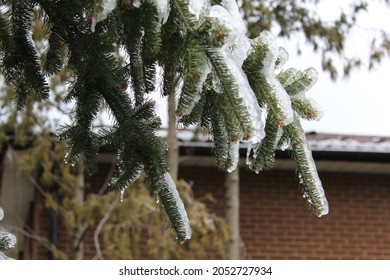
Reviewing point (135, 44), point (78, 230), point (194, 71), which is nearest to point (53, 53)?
point (135, 44)

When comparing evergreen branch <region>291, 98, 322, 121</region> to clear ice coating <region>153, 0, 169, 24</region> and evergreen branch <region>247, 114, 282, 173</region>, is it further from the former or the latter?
clear ice coating <region>153, 0, 169, 24</region>

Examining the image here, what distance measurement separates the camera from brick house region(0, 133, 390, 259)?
8.70 meters

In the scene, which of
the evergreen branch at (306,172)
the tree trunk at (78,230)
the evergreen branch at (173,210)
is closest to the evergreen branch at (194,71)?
the evergreen branch at (306,172)

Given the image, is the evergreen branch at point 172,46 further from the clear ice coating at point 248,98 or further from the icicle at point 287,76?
the icicle at point 287,76

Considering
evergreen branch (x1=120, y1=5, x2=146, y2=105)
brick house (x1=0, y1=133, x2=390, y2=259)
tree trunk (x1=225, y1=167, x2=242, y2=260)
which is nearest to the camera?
evergreen branch (x1=120, y1=5, x2=146, y2=105)

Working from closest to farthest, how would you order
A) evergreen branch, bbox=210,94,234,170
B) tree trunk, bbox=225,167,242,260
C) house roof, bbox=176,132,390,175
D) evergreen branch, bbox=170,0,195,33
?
evergreen branch, bbox=170,0,195,33 < evergreen branch, bbox=210,94,234,170 < tree trunk, bbox=225,167,242,260 < house roof, bbox=176,132,390,175

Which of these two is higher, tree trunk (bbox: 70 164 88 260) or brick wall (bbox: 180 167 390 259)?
brick wall (bbox: 180 167 390 259)

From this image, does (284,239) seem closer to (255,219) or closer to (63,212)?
(255,219)

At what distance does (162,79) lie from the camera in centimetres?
216

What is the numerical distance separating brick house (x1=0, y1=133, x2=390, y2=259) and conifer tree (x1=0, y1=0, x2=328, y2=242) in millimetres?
6121

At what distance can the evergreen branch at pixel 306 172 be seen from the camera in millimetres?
1942

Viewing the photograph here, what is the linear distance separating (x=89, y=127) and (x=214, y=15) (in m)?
0.76

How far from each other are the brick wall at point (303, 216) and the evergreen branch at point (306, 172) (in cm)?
668

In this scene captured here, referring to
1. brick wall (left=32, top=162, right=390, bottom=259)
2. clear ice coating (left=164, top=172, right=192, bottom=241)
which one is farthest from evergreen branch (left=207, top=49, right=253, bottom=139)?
brick wall (left=32, top=162, right=390, bottom=259)
